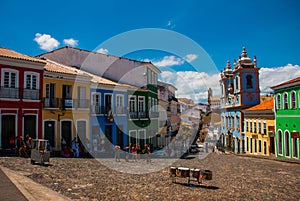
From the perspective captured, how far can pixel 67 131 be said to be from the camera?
21.1 metres

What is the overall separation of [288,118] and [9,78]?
24.0 meters

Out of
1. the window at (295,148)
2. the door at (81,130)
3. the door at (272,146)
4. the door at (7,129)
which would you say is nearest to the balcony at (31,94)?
the door at (7,129)

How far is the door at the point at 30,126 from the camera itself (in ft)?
60.1

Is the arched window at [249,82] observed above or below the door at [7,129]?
above

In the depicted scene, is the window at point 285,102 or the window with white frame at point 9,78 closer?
the window with white frame at point 9,78

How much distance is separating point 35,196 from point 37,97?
1237 cm

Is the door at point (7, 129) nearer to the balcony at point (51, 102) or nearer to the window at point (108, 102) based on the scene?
the balcony at point (51, 102)

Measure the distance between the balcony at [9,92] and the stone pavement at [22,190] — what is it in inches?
345

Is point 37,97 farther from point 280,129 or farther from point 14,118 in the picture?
point 280,129

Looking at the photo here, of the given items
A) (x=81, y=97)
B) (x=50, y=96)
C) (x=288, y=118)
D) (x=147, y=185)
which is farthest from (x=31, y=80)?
(x=288, y=118)

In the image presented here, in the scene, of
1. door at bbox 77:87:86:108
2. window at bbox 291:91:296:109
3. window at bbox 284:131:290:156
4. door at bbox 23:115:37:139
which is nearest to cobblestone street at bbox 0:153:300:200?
door at bbox 23:115:37:139

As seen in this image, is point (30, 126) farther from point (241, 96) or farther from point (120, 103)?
point (241, 96)

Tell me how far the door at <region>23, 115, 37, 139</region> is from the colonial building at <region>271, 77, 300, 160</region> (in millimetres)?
21433

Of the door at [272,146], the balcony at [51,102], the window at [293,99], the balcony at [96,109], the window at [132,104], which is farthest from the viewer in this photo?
the door at [272,146]
